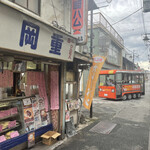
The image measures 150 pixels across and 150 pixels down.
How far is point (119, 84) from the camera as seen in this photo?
50.3ft

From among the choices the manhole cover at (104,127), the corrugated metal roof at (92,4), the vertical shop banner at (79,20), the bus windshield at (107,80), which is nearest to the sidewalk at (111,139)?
the manhole cover at (104,127)

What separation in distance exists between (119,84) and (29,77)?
39.9 feet

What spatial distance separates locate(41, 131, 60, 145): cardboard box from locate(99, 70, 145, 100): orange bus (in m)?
11.0

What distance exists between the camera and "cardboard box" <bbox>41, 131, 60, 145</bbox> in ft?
17.1

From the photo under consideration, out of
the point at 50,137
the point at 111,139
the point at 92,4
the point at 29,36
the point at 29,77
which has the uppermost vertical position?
the point at 92,4

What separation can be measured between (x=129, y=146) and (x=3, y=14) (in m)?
5.81

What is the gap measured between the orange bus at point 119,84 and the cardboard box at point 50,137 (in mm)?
10961

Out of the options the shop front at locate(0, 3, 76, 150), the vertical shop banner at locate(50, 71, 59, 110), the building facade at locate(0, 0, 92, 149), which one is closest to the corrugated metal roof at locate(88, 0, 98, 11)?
the building facade at locate(0, 0, 92, 149)

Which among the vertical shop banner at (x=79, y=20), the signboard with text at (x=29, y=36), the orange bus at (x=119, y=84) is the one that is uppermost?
the vertical shop banner at (x=79, y=20)

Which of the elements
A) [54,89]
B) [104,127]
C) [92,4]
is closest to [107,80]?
[104,127]

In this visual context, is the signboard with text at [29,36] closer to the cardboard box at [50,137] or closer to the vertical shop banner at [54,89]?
the vertical shop banner at [54,89]

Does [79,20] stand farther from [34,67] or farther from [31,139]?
[31,139]

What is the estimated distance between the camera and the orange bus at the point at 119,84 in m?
15.3

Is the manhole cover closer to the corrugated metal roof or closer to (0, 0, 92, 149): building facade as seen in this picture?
(0, 0, 92, 149): building facade
